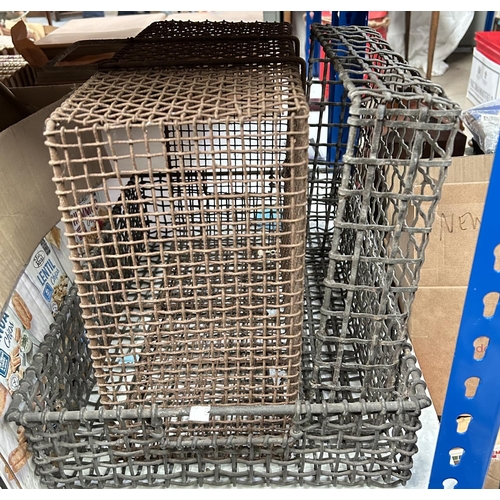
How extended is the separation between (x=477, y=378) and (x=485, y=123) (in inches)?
33.3

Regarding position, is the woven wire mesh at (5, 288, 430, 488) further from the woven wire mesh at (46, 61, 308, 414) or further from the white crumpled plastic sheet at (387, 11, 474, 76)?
the white crumpled plastic sheet at (387, 11, 474, 76)

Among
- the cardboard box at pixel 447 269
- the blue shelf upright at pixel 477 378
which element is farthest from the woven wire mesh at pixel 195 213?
the cardboard box at pixel 447 269

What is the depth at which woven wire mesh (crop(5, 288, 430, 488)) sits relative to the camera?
0.53 meters

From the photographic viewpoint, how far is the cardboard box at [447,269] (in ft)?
2.51

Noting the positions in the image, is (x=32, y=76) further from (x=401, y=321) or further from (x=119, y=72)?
(x=401, y=321)

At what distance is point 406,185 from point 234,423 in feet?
1.09

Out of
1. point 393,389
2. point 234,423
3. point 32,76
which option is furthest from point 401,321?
point 32,76

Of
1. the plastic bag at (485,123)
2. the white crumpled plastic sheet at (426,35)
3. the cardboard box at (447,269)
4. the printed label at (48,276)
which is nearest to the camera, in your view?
the printed label at (48,276)

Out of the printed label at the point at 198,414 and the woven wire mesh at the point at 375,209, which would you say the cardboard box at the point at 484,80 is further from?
the printed label at the point at 198,414

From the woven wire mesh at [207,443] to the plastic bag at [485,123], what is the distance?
2.39ft

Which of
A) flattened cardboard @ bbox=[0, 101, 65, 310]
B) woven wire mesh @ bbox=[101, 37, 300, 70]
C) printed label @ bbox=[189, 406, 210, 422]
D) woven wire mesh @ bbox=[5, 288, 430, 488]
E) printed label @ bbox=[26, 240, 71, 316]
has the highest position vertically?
woven wire mesh @ bbox=[101, 37, 300, 70]

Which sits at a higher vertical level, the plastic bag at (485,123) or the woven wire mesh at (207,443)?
the plastic bag at (485,123)

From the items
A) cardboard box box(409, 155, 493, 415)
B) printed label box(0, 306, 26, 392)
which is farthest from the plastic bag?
printed label box(0, 306, 26, 392)

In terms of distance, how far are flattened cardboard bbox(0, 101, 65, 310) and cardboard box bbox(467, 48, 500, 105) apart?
1.45 m
